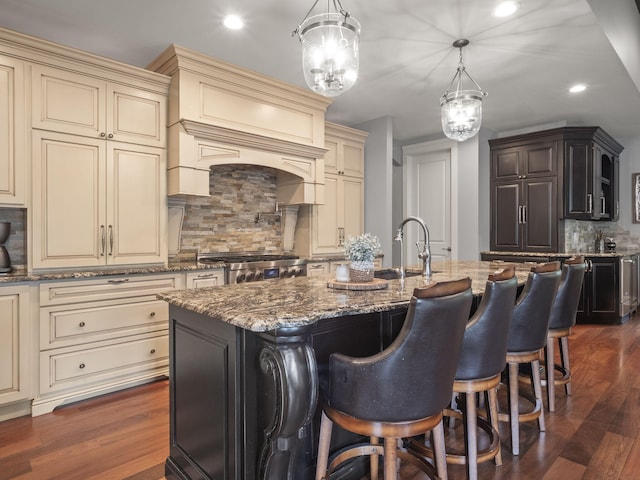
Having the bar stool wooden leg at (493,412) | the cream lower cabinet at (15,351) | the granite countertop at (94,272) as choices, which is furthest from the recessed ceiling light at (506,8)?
the cream lower cabinet at (15,351)

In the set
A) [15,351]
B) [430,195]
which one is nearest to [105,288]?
[15,351]

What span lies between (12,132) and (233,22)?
67.3 inches

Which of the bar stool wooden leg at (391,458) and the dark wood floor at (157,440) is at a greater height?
the bar stool wooden leg at (391,458)

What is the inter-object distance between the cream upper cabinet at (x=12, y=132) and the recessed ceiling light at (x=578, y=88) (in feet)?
16.3

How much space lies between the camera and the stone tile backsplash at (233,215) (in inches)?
160

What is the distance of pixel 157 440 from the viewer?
91.6 inches

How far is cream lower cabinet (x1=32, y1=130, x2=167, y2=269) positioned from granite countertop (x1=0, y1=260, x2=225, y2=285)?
0.05m

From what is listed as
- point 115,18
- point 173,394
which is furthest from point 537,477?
point 115,18

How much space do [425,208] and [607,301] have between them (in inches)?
107

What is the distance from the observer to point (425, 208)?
6383mm

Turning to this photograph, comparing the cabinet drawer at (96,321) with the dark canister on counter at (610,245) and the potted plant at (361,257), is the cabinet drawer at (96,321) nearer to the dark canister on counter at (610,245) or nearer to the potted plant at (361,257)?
the potted plant at (361,257)

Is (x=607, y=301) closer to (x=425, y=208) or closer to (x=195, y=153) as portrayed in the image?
(x=425, y=208)

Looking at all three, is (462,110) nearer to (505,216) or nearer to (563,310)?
(563,310)

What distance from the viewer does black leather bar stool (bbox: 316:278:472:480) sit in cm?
129
